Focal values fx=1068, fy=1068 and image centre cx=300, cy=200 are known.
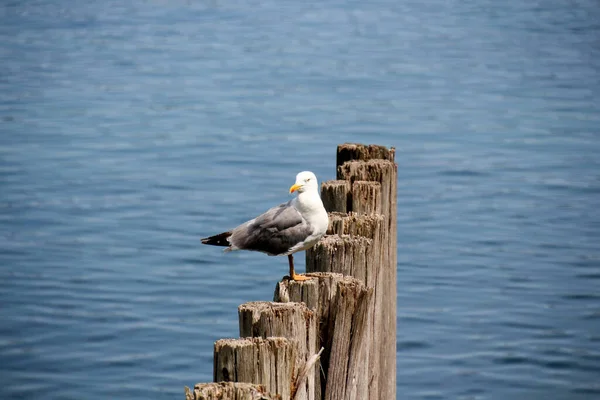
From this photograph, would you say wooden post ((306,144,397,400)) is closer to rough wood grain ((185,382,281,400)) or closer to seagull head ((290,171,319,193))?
seagull head ((290,171,319,193))

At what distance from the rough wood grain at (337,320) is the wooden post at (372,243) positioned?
520 millimetres

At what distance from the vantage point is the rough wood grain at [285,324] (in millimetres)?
4102

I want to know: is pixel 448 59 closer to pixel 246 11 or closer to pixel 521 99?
pixel 521 99

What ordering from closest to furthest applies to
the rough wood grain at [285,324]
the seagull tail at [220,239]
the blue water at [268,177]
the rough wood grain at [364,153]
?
the rough wood grain at [285,324], the seagull tail at [220,239], the rough wood grain at [364,153], the blue water at [268,177]

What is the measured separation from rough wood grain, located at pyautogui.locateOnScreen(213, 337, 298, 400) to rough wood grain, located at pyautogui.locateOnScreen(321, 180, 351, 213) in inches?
101

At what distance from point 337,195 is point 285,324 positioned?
2232 mm

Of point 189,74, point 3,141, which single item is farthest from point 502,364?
point 189,74

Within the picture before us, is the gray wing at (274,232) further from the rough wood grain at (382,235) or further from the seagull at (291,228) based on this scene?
the rough wood grain at (382,235)

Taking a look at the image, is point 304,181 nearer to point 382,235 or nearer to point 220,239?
point 382,235

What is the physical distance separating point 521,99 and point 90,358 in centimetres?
1339

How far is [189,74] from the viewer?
24688mm

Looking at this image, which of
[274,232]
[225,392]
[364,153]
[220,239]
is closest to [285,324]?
[225,392]

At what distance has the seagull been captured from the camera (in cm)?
596

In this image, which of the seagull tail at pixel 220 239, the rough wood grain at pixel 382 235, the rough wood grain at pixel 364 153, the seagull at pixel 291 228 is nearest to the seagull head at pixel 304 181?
the seagull at pixel 291 228
